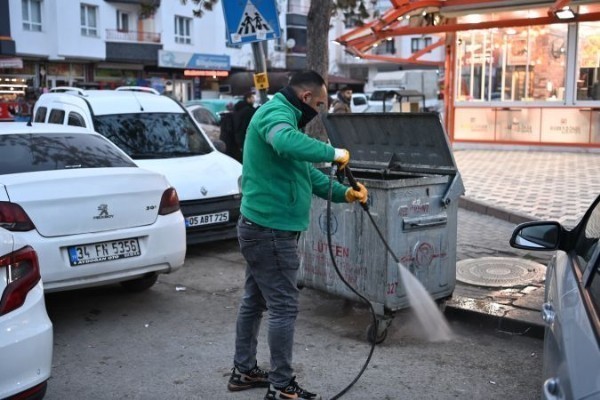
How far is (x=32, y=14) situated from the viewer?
3195 cm

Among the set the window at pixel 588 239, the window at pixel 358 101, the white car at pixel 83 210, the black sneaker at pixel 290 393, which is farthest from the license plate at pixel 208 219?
the window at pixel 358 101

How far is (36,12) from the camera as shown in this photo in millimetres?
32188

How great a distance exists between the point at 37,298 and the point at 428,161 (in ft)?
10.6

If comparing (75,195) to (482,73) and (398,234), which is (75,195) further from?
(482,73)

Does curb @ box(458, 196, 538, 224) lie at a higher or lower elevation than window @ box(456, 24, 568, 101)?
lower

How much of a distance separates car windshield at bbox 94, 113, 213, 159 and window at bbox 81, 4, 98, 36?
27897 mm

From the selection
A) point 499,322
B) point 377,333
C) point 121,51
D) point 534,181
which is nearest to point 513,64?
point 534,181

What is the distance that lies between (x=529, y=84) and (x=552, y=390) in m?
16.6

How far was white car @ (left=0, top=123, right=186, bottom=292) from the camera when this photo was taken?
480 centimetres

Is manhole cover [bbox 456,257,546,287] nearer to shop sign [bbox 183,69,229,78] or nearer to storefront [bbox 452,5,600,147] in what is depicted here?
storefront [bbox 452,5,600,147]

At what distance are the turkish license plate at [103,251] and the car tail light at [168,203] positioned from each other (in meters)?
0.40

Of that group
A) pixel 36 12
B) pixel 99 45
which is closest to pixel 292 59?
pixel 99 45

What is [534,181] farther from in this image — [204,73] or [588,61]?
[204,73]

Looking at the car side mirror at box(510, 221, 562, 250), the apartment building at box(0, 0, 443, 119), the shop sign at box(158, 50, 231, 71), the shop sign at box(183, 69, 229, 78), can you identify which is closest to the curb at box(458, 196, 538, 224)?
the car side mirror at box(510, 221, 562, 250)
